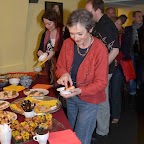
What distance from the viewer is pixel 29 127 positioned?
1.15m

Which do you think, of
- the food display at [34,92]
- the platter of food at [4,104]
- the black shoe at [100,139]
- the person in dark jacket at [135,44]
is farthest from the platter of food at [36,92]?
the person in dark jacket at [135,44]

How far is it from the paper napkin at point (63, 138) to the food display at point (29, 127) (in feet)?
0.17

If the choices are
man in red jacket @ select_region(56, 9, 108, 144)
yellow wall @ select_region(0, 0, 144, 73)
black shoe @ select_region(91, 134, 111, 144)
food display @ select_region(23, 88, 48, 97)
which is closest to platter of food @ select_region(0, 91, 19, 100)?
food display @ select_region(23, 88, 48, 97)

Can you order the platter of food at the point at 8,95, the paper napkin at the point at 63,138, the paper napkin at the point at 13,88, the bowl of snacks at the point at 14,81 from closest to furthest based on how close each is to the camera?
the paper napkin at the point at 63,138 → the platter of food at the point at 8,95 → the paper napkin at the point at 13,88 → the bowl of snacks at the point at 14,81

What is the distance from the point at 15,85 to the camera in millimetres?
1932

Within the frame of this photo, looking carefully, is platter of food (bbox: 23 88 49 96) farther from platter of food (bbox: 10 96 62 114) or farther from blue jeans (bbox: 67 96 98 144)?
blue jeans (bbox: 67 96 98 144)

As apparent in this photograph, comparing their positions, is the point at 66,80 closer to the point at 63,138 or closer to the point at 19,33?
the point at 63,138

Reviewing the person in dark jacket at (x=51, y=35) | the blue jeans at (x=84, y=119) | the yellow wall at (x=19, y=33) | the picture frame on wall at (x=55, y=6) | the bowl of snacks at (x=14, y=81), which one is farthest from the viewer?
the picture frame on wall at (x=55, y=6)

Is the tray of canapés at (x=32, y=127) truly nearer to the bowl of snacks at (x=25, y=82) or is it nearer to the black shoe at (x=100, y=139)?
the bowl of snacks at (x=25, y=82)

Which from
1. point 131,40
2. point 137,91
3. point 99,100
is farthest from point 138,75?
point 99,100

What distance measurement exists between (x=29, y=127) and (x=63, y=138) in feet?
0.61

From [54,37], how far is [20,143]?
5.16ft

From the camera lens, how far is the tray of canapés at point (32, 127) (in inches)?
42.4

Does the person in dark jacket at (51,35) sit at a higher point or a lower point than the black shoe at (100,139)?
higher
